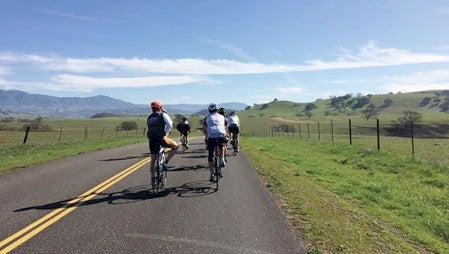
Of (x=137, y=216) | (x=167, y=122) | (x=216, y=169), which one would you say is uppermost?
(x=167, y=122)

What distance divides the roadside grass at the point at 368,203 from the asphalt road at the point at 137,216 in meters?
0.63

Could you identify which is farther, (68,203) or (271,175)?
(271,175)

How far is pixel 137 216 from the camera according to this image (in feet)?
28.1

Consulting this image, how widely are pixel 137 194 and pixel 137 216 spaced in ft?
7.84

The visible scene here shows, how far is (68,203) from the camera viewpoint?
9.69 meters

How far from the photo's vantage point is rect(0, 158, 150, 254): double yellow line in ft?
21.8

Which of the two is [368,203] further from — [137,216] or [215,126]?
[137,216]

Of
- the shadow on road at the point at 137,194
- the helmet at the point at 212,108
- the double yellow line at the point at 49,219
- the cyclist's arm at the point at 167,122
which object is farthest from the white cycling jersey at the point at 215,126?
the double yellow line at the point at 49,219

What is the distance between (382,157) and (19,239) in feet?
61.8

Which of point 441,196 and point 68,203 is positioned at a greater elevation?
Result: point 68,203

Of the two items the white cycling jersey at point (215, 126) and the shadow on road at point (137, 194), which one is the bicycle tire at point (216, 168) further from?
the white cycling jersey at point (215, 126)

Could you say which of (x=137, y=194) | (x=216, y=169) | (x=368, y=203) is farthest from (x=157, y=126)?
(x=368, y=203)

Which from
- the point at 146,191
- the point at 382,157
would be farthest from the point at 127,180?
the point at 382,157

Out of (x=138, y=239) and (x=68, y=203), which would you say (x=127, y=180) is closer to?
(x=68, y=203)
